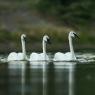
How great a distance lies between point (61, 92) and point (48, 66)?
1016 centimetres

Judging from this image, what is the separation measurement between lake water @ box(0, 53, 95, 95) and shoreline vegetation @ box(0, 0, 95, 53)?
23.4 meters

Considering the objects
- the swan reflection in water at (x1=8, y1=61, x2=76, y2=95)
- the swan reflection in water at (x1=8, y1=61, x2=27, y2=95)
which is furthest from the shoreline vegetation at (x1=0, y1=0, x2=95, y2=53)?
the swan reflection in water at (x1=8, y1=61, x2=76, y2=95)

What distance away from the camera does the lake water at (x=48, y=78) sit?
2684 cm

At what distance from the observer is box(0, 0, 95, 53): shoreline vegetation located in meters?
63.8

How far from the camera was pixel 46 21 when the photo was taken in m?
69.4

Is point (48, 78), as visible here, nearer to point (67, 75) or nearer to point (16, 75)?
point (67, 75)

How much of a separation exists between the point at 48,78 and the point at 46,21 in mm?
39025

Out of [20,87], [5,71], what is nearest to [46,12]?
[5,71]

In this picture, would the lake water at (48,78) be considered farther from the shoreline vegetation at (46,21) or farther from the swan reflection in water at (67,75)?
the shoreline vegetation at (46,21)

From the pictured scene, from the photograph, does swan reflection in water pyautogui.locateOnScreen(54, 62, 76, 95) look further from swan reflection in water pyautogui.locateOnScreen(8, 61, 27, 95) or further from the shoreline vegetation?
the shoreline vegetation

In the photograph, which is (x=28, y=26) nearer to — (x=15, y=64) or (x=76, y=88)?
(x=15, y=64)

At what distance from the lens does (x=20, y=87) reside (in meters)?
27.9

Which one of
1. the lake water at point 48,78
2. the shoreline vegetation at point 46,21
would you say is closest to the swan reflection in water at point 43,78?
the lake water at point 48,78

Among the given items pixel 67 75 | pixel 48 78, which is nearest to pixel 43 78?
pixel 48 78
